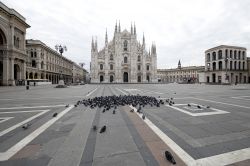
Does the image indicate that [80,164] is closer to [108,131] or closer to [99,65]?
[108,131]

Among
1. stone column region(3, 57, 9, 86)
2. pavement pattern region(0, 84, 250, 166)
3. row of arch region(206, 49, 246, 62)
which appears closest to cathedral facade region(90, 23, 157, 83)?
row of arch region(206, 49, 246, 62)

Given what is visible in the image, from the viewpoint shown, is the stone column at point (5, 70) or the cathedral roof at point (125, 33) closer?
the stone column at point (5, 70)

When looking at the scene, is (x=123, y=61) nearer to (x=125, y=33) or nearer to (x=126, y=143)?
(x=125, y=33)

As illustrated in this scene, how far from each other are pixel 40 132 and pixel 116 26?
7006 centimetres

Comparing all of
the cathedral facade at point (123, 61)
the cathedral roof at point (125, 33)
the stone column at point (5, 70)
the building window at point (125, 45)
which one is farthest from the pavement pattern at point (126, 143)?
the cathedral roof at point (125, 33)

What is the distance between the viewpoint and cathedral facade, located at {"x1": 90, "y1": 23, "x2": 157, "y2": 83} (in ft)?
221

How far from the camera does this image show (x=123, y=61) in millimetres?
70062

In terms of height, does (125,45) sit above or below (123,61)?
above

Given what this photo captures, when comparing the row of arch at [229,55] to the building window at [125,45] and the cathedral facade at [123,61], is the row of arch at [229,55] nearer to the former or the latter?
the cathedral facade at [123,61]

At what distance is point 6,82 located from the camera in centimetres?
3192

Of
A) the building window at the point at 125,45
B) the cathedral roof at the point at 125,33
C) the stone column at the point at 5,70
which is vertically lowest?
the stone column at the point at 5,70

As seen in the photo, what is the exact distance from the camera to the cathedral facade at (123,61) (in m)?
67.5

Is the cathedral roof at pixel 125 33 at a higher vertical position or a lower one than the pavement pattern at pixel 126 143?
higher

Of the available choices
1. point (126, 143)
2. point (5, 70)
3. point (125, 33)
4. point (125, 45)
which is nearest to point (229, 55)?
point (125, 45)
